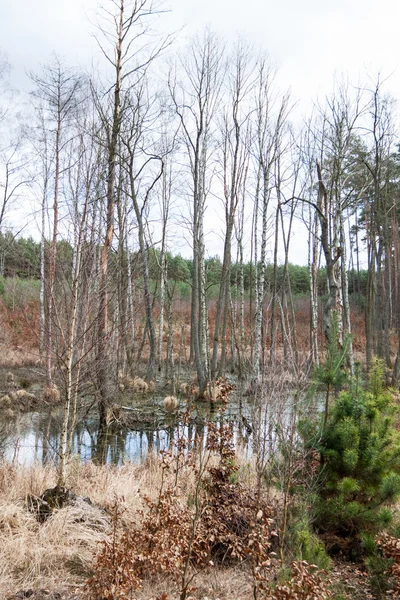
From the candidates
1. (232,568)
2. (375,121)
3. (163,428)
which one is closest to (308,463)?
(232,568)

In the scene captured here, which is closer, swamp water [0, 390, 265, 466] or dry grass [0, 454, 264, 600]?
dry grass [0, 454, 264, 600]

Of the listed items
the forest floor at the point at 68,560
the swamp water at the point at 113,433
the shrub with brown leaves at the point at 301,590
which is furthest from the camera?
the swamp water at the point at 113,433

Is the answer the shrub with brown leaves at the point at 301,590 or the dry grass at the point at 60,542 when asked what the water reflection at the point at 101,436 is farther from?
the shrub with brown leaves at the point at 301,590

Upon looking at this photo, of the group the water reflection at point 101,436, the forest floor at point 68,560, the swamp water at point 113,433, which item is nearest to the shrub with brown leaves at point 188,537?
the forest floor at point 68,560

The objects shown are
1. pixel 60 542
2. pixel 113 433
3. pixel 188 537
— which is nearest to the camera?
pixel 188 537

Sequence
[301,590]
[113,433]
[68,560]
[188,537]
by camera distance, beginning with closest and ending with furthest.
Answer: [301,590]
[188,537]
[68,560]
[113,433]

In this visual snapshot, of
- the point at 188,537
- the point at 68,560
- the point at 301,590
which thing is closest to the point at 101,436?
the point at 68,560

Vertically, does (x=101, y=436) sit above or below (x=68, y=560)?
below

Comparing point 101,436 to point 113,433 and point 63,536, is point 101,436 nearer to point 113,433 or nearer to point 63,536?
point 113,433

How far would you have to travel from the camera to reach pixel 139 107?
13062mm

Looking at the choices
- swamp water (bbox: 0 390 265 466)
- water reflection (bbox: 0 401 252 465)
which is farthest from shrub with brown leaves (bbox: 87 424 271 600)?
water reflection (bbox: 0 401 252 465)

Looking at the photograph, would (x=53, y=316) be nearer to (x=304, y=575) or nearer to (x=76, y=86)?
(x=304, y=575)

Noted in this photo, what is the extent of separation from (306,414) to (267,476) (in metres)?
0.85

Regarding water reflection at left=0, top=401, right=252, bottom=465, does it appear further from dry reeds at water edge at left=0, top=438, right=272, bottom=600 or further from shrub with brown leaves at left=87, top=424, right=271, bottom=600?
shrub with brown leaves at left=87, top=424, right=271, bottom=600
